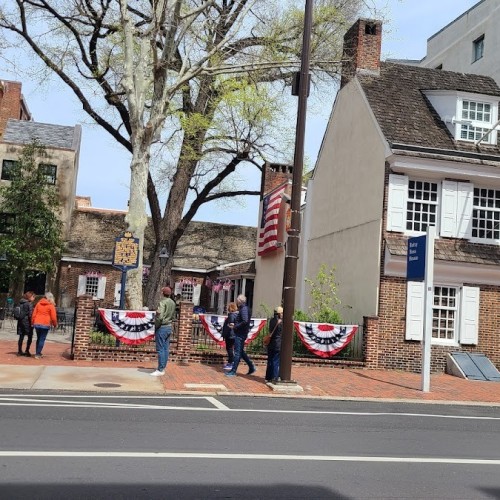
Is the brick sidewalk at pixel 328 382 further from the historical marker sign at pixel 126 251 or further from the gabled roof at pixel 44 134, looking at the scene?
the gabled roof at pixel 44 134

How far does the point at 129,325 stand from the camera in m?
16.1

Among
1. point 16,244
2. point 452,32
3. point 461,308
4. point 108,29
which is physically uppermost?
point 452,32

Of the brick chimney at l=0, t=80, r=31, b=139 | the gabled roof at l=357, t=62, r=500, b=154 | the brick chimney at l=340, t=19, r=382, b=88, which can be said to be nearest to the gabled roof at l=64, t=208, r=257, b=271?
the brick chimney at l=0, t=80, r=31, b=139

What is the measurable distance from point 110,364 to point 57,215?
21916mm

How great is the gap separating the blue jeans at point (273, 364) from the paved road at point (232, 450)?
2.66m

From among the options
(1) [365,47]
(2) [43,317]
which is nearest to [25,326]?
(2) [43,317]

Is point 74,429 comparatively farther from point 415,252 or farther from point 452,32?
point 452,32

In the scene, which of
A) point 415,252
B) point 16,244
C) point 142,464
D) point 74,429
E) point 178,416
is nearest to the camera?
point 142,464

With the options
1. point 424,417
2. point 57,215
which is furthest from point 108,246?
point 424,417

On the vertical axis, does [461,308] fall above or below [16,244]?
below

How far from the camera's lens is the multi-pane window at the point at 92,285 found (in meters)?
35.4

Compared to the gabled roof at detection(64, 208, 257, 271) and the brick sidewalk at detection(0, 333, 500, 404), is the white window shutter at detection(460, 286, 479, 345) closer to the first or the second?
the brick sidewalk at detection(0, 333, 500, 404)

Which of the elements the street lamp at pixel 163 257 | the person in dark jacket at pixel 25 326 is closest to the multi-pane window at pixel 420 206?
the person in dark jacket at pixel 25 326

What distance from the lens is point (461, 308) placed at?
60.3 ft
